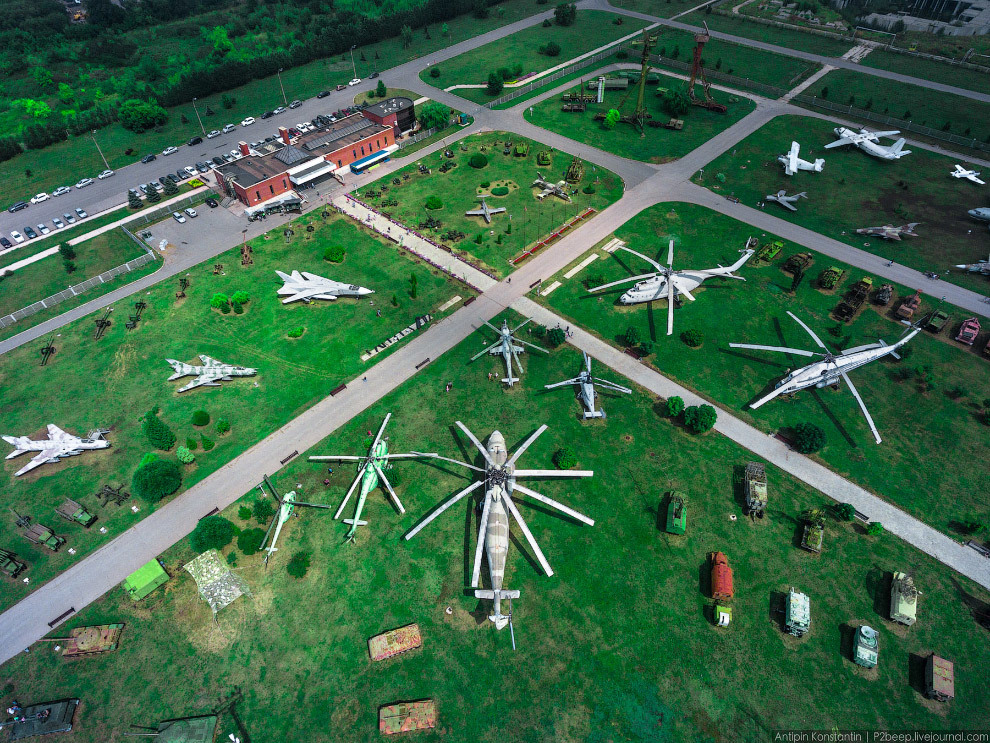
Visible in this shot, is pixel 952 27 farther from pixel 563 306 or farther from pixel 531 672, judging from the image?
pixel 531 672

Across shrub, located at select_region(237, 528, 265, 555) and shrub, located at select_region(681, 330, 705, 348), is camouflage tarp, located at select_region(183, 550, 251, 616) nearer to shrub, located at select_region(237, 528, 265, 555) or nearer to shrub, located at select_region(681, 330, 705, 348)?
shrub, located at select_region(237, 528, 265, 555)

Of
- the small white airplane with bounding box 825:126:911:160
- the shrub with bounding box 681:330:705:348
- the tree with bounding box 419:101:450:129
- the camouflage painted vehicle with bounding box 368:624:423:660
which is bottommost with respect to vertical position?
the camouflage painted vehicle with bounding box 368:624:423:660

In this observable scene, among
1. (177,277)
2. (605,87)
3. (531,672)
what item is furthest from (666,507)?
(605,87)

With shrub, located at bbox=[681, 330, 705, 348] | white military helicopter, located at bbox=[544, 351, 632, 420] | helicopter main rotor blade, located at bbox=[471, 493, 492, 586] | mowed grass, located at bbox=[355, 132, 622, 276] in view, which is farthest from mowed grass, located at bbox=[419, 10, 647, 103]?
helicopter main rotor blade, located at bbox=[471, 493, 492, 586]

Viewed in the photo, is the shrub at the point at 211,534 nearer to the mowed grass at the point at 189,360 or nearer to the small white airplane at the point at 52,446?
the mowed grass at the point at 189,360

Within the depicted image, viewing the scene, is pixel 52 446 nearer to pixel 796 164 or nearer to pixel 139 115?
pixel 139 115

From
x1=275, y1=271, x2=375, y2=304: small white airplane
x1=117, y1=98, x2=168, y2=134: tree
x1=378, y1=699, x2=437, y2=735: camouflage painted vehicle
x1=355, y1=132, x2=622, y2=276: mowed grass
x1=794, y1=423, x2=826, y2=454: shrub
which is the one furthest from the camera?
x1=117, y1=98, x2=168, y2=134: tree
